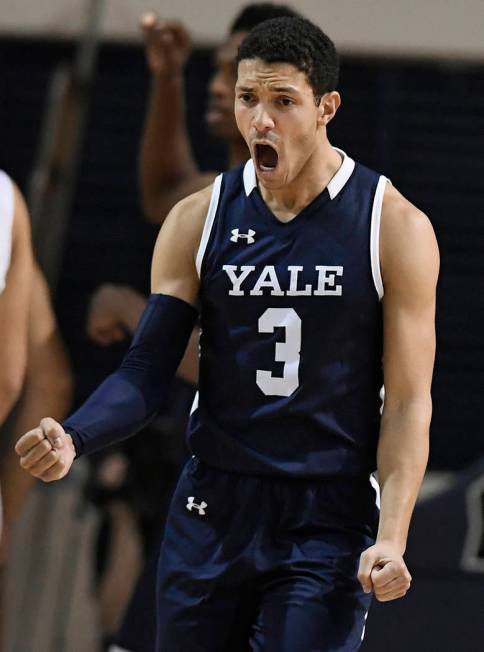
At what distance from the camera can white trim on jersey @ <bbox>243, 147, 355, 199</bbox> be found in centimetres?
253

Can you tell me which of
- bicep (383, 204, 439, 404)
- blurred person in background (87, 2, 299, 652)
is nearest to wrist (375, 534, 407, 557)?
bicep (383, 204, 439, 404)

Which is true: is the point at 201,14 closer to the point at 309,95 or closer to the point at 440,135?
the point at 440,135

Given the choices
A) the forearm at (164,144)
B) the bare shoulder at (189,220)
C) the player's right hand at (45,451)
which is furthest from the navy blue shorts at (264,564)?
the forearm at (164,144)

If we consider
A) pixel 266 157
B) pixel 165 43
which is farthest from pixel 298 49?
pixel 165 43

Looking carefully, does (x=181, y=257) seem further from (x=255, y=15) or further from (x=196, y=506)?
(x=255, y=15)

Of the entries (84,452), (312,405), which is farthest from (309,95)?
(84,452)

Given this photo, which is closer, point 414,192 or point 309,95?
point 309,95

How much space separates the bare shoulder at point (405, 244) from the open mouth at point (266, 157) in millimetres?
214

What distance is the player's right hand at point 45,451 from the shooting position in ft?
Result: 7.32

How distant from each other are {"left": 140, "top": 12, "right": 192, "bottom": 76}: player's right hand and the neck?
1.38 metres

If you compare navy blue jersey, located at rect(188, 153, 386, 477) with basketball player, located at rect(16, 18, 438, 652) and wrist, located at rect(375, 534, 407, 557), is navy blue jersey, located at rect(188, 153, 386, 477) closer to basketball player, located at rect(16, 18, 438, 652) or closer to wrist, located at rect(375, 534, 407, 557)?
basketball player, located at rect(16, 18, 438, 652)

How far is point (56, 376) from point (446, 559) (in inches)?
42.8

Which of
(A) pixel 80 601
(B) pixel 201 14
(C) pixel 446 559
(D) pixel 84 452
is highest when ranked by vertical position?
(B) pixel 201 14

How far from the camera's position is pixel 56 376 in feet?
11.8
